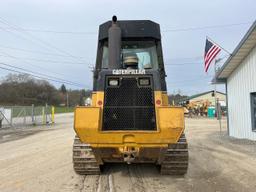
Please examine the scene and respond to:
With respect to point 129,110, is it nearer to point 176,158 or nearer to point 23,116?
point 176,158

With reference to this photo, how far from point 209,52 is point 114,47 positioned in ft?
52.3

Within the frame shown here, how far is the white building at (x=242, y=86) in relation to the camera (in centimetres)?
1869

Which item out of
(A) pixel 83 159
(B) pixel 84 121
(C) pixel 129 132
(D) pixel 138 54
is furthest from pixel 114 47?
(A) pixel 83 159

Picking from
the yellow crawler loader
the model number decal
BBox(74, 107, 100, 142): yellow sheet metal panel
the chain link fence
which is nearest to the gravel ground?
the yellow crawler loader

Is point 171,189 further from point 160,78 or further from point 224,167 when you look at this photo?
point 224,167

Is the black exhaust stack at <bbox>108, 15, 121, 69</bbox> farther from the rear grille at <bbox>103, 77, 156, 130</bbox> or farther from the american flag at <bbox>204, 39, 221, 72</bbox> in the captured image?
the american flag at <bbox>204, 39, 221, 72</bbox>

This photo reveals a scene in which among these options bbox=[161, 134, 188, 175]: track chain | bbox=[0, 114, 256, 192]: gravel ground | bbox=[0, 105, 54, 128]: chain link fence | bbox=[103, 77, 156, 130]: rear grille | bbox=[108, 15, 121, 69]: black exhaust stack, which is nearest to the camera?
bbox=[0, 114, 256, 192]: gravel ground

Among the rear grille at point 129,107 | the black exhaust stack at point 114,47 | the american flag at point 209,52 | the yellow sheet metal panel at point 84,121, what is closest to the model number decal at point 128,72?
the rear grille at point 129,107

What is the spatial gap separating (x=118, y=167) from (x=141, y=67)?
9.79 feet

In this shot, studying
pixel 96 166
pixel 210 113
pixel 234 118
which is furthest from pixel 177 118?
pixel 210 113

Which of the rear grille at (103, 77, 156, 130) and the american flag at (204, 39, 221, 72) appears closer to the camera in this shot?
the rear grille at (103, 77, 156, 130)

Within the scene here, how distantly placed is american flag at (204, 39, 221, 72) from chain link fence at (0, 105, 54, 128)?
16.9m

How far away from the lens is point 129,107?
8.65 m

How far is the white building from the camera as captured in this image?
1869 centimetres
